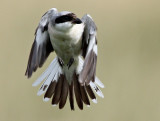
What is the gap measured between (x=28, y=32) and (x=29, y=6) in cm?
35

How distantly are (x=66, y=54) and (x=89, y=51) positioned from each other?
0.35 m

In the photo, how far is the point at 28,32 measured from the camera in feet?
19.8

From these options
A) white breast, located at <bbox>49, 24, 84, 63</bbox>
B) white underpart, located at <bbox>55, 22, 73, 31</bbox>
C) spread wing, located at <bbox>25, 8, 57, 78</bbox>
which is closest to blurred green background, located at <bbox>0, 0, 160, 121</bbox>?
spread wing, located at <bbox>25, 8, 57, 78</bbox>

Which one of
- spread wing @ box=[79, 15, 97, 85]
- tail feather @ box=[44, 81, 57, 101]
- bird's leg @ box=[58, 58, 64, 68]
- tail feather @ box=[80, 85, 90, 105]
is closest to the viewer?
spread wing @ box=[79, 15, 97, 85]

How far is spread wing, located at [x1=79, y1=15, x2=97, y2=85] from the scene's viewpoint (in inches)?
166

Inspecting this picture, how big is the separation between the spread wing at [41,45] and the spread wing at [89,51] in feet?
1.09

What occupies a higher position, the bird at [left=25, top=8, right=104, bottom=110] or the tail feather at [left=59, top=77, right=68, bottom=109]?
the bird at [left=25, top=8, right=104, bottom=110]

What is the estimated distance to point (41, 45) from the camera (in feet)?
15.4

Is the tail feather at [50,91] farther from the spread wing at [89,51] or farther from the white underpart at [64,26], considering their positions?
the white underpart at [64,26]

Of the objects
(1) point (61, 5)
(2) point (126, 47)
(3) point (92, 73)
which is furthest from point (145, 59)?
(3) point (92, 73)

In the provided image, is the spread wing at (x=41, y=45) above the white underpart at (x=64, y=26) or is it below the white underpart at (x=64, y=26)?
below

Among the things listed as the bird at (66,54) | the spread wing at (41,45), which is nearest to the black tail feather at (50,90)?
the bird at (66,54)

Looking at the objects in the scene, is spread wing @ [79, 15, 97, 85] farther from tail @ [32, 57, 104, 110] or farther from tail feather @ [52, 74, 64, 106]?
tail feather @ [52, 74, 64, 106]

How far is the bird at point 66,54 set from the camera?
14.4 feet
